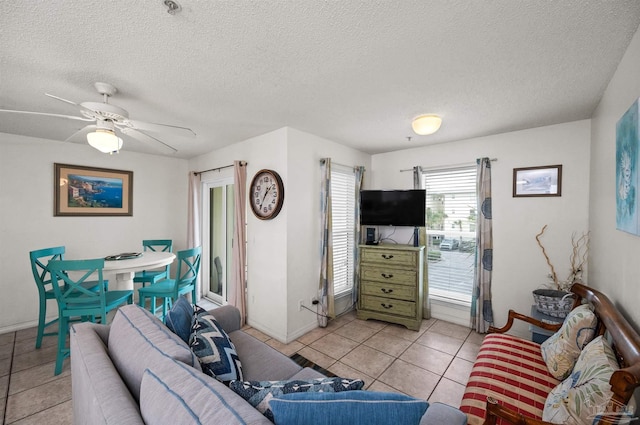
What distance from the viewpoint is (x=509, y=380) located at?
5.14ft

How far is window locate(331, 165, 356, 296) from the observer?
365 cm

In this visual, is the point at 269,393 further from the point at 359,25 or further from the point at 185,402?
the point at 359,25

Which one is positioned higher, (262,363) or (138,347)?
(138,347)

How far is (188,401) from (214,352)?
59 centimetres

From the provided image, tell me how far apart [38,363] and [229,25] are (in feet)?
11.4

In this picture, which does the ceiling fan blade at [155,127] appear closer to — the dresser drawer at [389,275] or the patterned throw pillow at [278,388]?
the patterned throw pillow at [278,388]

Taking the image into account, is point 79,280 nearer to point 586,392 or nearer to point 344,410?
point 344,410


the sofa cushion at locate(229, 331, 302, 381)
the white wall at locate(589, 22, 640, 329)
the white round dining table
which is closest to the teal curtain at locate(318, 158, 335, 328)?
the sofa cushion at locate(229, 331, 302, 381)

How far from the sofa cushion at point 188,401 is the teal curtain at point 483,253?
3.20 metres

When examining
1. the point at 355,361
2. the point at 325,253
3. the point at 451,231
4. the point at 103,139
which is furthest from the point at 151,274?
the point at 451,231

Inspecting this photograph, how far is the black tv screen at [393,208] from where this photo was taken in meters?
3.48

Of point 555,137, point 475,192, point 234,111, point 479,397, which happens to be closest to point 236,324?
point 479,397

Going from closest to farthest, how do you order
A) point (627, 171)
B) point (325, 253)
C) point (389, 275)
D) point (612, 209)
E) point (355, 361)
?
point (627, 171), point (612, 209), point (355, 361), point (325, 253), point (389, 275)

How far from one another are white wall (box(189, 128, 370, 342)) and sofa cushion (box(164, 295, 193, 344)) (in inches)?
53.0
